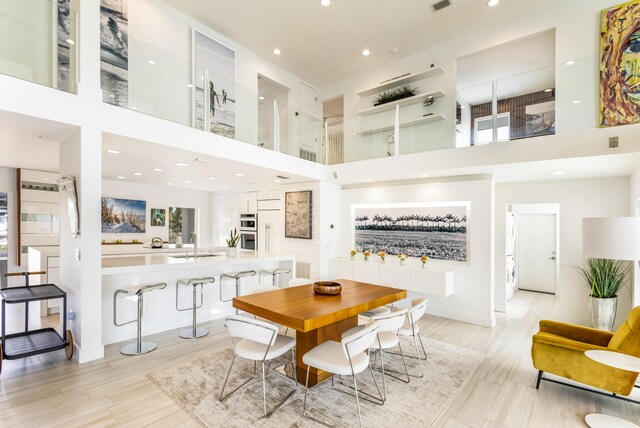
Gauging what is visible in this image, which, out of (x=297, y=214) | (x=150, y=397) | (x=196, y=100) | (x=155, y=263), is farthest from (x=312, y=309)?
(x=297, y=214)

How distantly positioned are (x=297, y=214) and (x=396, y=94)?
351cm

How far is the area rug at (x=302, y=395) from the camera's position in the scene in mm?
2521

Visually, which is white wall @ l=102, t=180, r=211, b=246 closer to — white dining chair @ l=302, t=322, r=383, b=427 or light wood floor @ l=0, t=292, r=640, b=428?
light wood floor @ l=0, t=292, r=640, b=428

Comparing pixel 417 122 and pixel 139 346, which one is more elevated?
pixel 417 122

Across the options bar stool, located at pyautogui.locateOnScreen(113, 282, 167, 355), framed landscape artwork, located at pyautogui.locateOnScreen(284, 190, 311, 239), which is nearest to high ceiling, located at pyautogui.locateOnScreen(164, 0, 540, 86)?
framed landscape artwork, located at pyautogui.locateOnScreen(284, 190, 311, 239)

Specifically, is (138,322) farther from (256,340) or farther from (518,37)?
(518,37)

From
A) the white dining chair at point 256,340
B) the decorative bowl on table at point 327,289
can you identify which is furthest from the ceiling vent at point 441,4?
the white dining chair at point 256,340

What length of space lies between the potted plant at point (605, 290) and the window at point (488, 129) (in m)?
2.46

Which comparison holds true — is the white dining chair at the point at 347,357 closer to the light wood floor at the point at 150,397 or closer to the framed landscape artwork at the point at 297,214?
the light wood floor at the point at 150,397

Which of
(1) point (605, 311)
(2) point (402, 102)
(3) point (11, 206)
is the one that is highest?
(2) point (402, 102)

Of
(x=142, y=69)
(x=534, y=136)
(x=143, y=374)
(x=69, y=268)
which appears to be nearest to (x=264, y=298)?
(x=143, y=374)

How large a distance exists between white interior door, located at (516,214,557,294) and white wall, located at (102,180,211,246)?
881 centimetres

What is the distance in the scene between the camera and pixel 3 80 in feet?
9.25

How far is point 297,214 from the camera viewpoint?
7.02 meters
